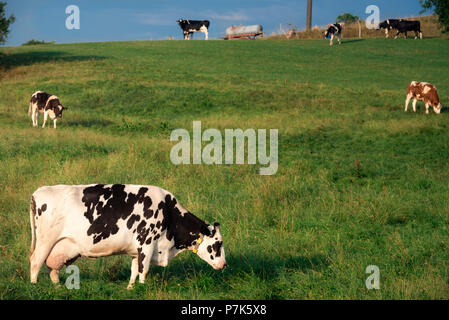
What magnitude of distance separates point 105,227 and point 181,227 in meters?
1.10

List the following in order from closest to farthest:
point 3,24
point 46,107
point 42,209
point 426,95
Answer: point 42,209, point 46,107, point 426,95, point 3,24

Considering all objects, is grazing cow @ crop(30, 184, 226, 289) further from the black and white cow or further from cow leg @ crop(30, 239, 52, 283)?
the black and white cow

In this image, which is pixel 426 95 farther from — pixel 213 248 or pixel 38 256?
pixel 38 256

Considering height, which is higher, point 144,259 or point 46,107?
point 46,107

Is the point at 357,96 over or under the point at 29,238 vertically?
over

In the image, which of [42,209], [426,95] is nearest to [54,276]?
[42,209]

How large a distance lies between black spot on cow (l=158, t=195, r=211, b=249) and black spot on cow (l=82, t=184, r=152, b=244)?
0.39 m

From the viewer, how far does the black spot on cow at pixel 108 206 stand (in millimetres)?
6180

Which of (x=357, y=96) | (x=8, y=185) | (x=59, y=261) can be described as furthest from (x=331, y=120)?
(x=59, y=261)

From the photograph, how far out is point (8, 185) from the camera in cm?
1225

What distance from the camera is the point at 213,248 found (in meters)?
6.53

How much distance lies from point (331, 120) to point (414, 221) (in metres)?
14.2

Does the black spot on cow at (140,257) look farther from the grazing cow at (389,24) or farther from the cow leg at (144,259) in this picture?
the grazing cow at (389,24)
